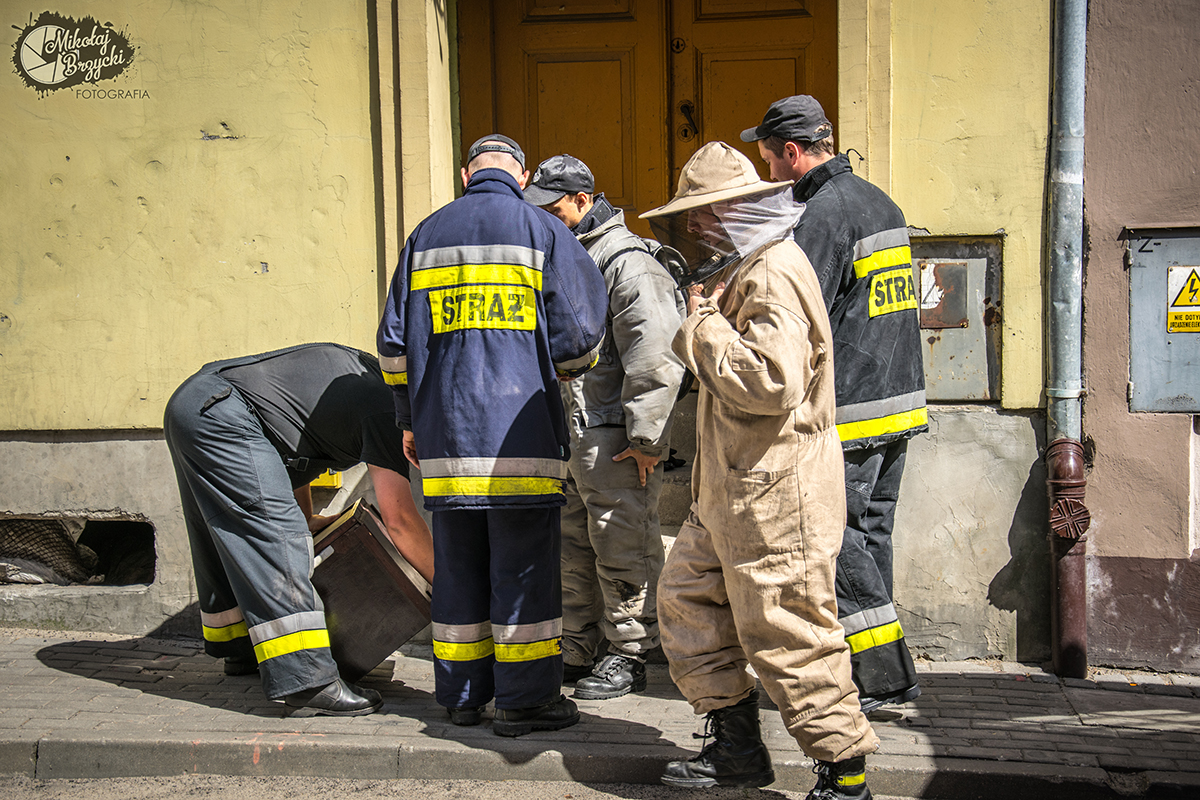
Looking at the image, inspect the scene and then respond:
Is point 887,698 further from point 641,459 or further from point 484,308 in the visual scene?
point 484,308

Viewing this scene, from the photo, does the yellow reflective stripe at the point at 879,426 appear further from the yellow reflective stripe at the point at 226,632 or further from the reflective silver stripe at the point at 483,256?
the yellow reflective stripe at the point at 226,632

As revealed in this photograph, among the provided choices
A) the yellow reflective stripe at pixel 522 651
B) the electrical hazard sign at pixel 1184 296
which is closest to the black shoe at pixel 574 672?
the yellow reflective stripe at pixel 522 651

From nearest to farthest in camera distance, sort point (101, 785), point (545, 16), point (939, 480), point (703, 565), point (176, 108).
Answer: point (703, 565) < point (101, 785) < point (939, 480) < point (176, 108) < point (545, 16)

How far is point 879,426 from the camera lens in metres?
3.21

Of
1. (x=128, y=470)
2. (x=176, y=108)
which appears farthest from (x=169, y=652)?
(x=176, y=108)

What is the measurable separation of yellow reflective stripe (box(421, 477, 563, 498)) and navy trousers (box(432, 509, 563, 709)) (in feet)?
0.28

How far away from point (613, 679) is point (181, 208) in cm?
301

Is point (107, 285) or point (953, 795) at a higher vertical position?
point (107, 285)

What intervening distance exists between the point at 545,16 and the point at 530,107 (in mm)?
474

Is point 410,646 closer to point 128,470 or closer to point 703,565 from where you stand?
point 128,470

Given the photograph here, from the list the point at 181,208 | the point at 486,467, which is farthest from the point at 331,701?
the point at 181,208

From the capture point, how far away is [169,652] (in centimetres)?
436

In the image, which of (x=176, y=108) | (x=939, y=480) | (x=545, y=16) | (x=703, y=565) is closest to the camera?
(x=703, y=565)

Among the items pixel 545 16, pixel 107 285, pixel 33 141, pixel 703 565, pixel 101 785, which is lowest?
pixel 101 785
